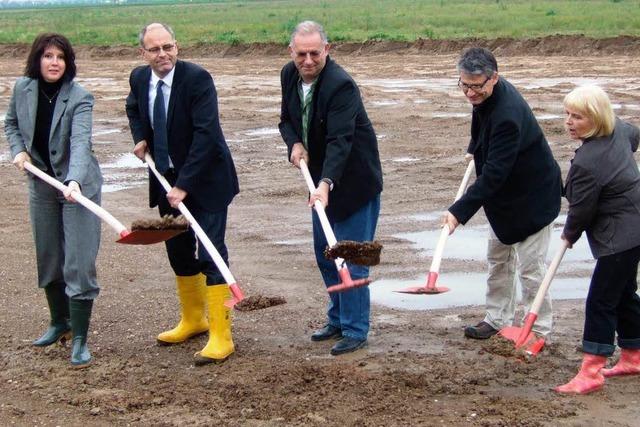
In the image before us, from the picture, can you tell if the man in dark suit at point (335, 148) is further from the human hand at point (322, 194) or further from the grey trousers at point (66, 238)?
the grey trousers at point (66, 238)

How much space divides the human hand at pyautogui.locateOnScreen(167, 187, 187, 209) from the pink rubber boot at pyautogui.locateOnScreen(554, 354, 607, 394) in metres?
2.48

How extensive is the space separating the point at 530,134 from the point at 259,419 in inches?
91.4

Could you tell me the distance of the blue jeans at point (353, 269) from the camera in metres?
6.66

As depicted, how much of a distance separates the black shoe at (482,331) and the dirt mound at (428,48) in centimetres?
2465

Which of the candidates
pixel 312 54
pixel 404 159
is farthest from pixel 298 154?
pixel 404 159

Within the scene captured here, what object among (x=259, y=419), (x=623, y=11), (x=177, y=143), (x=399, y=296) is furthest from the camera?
(x=623, y=11)

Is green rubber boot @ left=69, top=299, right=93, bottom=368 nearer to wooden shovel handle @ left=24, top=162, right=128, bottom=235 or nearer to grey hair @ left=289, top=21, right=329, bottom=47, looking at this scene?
wooden shovel handle @ left=24, top=162, right=128, bottom=235

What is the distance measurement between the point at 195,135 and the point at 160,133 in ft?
0.84

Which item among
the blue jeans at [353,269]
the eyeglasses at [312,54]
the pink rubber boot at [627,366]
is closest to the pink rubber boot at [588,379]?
the pink rubber boot at [627,366]

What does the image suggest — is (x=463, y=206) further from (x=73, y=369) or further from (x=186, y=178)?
(x=73, y=369)

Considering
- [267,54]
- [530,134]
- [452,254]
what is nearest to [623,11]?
[267,54]

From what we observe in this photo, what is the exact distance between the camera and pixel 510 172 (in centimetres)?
A: 630

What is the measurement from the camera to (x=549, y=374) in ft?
20.5

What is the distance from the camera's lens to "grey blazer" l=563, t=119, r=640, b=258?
5.68 metres
